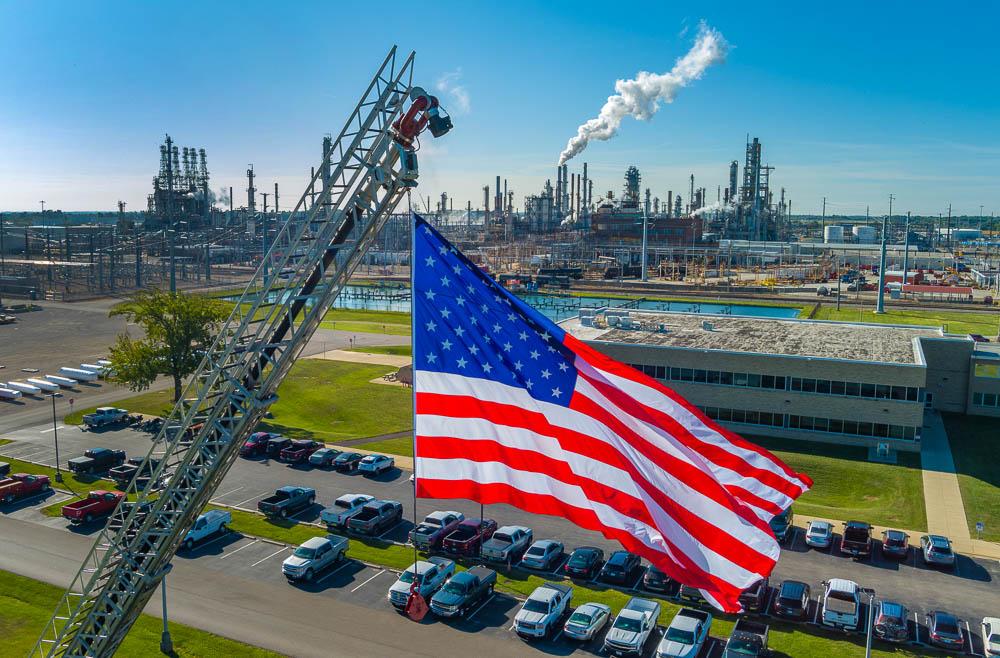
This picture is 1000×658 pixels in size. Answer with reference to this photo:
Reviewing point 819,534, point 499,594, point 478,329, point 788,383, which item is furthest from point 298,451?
point 478,329

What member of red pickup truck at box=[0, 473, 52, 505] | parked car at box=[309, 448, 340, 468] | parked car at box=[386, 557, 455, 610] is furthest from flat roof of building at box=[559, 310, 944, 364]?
red pickup truck at box=[0, 473, 52, 505]

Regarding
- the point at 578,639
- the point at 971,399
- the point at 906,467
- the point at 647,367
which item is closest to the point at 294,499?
the point at 578,639

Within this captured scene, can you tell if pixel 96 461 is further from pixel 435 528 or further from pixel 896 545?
pixel 896 545

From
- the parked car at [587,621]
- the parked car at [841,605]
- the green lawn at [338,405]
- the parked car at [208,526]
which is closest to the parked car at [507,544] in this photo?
the parked car at [587,621]

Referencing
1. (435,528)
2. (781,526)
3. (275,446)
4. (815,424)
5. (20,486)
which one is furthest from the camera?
(815,424)

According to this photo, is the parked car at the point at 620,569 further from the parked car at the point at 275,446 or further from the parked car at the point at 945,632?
the parked car at the point at 275,446

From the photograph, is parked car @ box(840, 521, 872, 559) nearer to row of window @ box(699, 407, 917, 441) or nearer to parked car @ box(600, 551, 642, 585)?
parked car @ box(600, 551, 642, 585)
